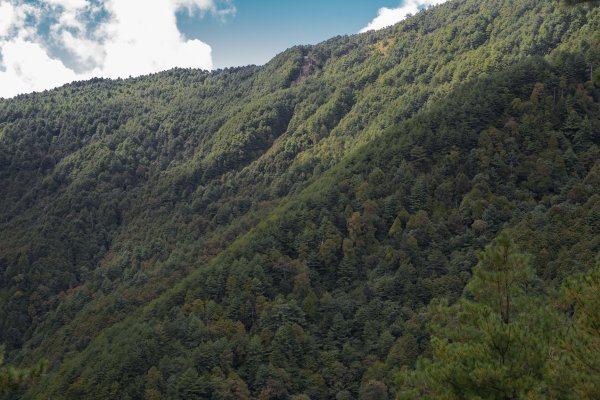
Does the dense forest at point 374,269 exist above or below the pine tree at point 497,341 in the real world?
below

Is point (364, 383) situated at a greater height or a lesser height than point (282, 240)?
lesser

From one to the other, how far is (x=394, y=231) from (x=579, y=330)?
8625 cm

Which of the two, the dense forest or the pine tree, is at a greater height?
the pine tree

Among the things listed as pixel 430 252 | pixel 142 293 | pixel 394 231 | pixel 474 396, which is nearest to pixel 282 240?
pixel 394 231

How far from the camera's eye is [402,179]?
111 meters

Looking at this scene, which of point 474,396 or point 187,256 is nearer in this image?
point 474,396

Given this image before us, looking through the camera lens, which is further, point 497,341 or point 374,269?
point 374,269

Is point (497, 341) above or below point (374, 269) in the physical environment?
above

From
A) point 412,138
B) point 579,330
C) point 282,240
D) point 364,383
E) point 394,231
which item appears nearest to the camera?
point 579,330

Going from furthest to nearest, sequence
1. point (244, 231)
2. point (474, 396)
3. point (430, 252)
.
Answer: point (244, 231) → point (430, 252) → point (474, 396)

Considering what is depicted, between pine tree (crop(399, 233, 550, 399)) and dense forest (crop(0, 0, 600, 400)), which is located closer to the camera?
pine tree (crop(399, 233, 550, 399))

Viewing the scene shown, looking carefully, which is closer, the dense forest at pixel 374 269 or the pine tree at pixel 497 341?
the pine tree at pixel 497 341

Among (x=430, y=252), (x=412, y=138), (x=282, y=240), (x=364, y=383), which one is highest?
(x=412, y=138)

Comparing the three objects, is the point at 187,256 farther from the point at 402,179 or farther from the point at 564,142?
the point at 564,142
